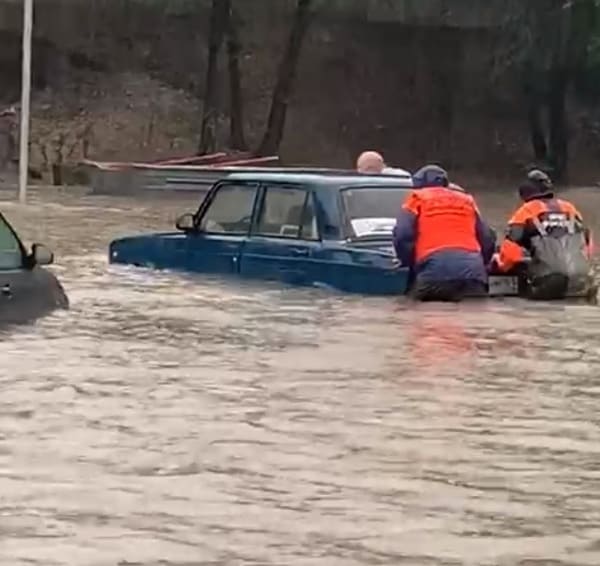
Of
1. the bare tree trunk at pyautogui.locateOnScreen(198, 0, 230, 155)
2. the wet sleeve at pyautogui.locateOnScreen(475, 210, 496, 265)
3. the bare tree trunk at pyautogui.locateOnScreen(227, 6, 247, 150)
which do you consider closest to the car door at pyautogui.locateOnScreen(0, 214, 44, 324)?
the wet sleeve at pyautogui.locateOnScreen(475, 210, 496, 265)

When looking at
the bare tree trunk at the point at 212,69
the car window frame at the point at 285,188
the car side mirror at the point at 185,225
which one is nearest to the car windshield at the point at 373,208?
the car window frame at the point at 285,188

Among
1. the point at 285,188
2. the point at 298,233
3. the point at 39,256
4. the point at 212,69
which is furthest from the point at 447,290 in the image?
the point at 212,69

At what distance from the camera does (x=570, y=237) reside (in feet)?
53.5

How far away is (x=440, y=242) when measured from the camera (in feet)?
51.5

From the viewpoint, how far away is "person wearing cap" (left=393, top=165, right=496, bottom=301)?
51.0 feet

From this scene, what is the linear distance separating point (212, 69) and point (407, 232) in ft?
126

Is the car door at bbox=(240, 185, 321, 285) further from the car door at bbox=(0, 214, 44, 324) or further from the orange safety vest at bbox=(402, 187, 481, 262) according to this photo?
the car door at bbox=(0, 214, 44, 324)

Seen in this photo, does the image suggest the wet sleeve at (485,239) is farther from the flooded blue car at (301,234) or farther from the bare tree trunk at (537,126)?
the bare tree trunk at (537,126)

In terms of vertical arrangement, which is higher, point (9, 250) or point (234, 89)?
point (234, 89)

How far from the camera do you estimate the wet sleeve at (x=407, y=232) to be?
607 inches

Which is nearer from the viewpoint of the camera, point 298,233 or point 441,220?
point 441,220

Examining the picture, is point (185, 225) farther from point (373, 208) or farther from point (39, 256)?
point (39, 256)

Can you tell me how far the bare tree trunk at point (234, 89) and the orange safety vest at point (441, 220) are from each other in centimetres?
3863

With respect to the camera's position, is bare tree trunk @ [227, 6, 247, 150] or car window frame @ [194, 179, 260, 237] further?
bare tree trunk @ [227, 6, 247, 150]
